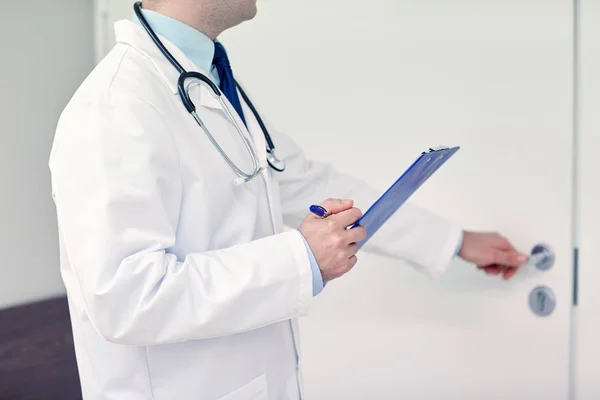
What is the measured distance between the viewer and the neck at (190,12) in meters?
0.92

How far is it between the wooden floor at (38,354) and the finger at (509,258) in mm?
1056

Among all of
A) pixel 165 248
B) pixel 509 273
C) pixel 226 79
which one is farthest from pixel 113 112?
pixel 509 273

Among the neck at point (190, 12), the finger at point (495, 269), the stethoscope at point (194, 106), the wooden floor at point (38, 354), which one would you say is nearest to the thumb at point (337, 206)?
the stethoscope at point (194, 106)

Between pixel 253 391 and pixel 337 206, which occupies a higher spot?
pixel 337 206

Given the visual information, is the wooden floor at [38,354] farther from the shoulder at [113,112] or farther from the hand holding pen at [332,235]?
the hand holding pen at [332,235]

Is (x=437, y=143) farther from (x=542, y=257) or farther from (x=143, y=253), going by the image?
(x=143, y=253)

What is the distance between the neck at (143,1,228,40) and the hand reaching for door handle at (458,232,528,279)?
656 millimetres

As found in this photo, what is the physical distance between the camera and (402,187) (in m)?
0.82

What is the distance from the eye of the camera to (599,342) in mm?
1130

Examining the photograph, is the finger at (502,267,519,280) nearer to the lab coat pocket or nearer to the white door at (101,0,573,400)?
the white door at (101,0,573,400)

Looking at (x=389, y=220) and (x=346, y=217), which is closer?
(x=346, y=217)

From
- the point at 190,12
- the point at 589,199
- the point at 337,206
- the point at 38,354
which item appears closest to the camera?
the point at 337,206

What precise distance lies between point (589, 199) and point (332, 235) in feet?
→ 1.98

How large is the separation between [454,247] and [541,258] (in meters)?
0.17
